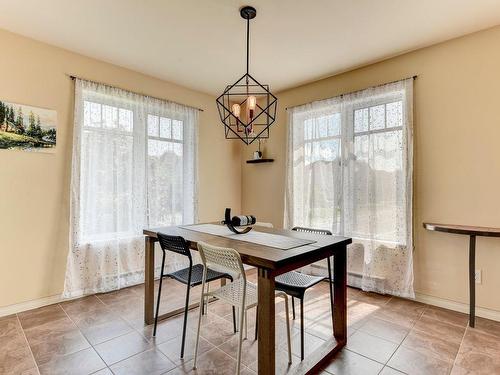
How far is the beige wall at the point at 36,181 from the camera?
8.68 ft

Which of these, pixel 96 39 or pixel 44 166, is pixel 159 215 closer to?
pixel 44 166

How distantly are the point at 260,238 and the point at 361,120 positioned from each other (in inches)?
81.1

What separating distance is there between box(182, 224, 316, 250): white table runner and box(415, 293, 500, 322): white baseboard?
1.78m

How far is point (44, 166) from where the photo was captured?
285 centimetres

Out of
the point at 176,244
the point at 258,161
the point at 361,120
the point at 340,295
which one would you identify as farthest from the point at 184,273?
the point at 361,120

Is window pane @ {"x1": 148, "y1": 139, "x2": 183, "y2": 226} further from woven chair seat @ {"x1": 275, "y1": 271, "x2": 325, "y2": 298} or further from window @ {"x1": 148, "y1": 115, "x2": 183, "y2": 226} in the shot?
woven chair seat @ {"x1": 275, "y1": 271, "x2": 325, "y2": 298}

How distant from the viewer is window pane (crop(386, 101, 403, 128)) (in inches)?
119

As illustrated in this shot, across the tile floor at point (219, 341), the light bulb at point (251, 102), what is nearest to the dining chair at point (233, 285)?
the tile floor at point (219, 341)

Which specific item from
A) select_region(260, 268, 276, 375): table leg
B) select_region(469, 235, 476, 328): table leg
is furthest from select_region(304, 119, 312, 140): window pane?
select_region(260, 268, 276, 375): table leg

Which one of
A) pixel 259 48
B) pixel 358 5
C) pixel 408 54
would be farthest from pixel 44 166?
pixel 408 54

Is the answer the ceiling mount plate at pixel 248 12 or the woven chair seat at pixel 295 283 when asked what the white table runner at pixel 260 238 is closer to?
the woven chair seat at pixel 295 283

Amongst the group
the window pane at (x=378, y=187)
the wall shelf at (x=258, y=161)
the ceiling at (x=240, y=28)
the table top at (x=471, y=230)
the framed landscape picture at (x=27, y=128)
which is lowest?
the table top at (x=471, y=230)

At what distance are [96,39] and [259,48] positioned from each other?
1652 mm

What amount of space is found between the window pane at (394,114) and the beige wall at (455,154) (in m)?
0.16
